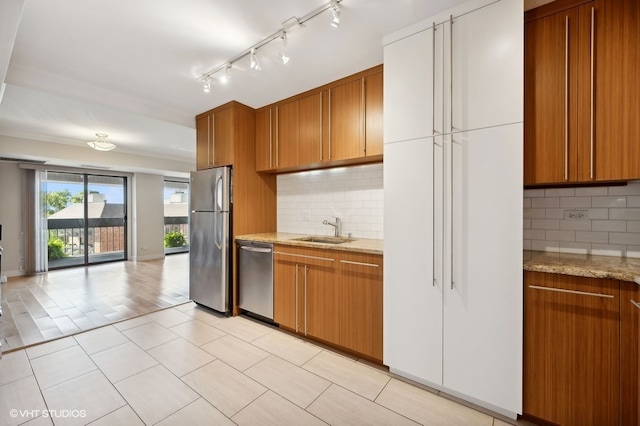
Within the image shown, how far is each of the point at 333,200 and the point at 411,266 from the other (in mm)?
1423

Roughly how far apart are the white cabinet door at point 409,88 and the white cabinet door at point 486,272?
0.30 m

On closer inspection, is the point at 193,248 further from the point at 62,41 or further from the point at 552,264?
the point at 552,264

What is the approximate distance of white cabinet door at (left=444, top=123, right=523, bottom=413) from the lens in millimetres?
1572

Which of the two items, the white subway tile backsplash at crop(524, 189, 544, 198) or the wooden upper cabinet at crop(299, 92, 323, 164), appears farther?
the wooden upper cabinet at crop(299, 92, 323, 164)

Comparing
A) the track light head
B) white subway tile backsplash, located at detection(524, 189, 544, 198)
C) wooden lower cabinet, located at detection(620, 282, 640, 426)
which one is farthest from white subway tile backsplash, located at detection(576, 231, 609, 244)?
the track light head

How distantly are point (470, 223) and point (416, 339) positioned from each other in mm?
894

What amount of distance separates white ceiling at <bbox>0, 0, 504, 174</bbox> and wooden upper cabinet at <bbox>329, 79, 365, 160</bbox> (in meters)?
0.17

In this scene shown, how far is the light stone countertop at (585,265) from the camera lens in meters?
1.35

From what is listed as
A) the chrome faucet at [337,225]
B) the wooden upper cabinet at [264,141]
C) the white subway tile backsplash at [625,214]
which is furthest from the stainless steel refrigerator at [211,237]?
the white subway tile backsplash at [625,214]

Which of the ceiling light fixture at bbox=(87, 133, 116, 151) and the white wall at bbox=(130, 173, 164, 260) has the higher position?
the ceiling light fixture at bbox=(87, 133, 116, 151)

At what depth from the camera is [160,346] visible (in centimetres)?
251

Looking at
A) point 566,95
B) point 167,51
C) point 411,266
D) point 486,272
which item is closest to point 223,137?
point 167,51

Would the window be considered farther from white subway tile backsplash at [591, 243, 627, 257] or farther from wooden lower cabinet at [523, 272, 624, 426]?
white subway tile backsplash at [591, 243, 627, 257]

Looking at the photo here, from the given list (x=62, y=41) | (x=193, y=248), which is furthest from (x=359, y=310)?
(x=62, y=41)
